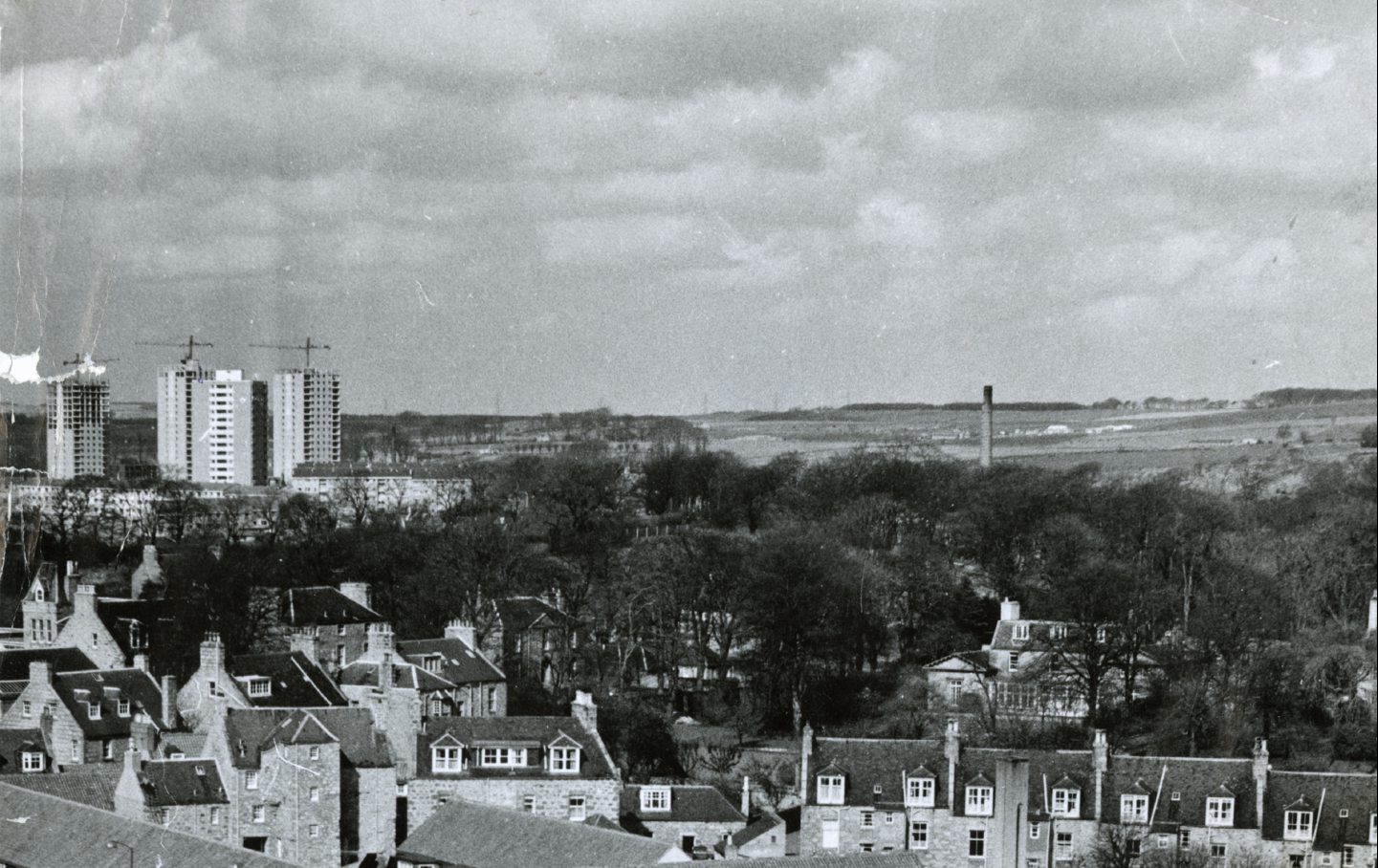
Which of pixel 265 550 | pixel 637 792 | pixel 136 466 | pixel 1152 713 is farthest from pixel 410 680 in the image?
pixel 136 466

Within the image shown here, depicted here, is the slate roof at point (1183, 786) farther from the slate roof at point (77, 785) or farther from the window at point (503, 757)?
the slate roof at point (77, 785)

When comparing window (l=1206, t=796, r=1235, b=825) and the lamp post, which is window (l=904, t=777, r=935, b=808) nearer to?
window (l=1206, t=796, r=1235, b=825)

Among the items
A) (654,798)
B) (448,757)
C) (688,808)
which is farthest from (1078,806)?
(448,757)

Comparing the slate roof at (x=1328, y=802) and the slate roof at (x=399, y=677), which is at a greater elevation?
the slate roof at (x=399, y=677)

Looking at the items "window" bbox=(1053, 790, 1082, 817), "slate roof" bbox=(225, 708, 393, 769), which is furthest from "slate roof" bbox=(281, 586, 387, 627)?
"window" bbox=(1053, 790, 1082, 817)

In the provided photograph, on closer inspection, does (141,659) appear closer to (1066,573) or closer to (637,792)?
(637,792)

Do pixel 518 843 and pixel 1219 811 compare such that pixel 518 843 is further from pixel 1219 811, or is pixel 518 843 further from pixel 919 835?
pixel 1219 811

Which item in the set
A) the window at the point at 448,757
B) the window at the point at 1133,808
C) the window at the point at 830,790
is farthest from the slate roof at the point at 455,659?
the window at the point at 1133,808
